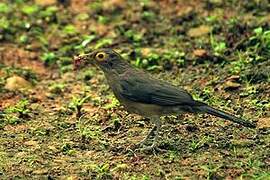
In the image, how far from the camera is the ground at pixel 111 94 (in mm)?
7090

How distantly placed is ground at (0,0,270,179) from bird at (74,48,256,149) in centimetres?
33

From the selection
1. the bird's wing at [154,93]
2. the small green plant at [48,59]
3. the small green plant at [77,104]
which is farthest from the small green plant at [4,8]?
the bird's wing at [154,93]

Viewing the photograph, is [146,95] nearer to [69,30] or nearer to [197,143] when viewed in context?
[197,143]

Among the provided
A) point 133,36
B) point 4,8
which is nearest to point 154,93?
point 133,36

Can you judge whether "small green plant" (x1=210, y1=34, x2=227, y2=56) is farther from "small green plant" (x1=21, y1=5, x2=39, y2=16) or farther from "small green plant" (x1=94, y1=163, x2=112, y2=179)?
"small green plant" (x1=94, y1=163, x2=112, y2=179)

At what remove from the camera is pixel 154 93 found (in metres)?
7.38

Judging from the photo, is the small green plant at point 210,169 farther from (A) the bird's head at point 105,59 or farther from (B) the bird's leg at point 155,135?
(A) the bird's head at point 105,59

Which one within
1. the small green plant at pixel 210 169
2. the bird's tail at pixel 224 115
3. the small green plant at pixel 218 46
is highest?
the bird's tail at pixel 224 115

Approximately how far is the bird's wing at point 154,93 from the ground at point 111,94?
478 millimetres

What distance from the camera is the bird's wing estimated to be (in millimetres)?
7305

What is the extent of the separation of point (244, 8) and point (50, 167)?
517 cm

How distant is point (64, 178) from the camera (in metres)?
6.83

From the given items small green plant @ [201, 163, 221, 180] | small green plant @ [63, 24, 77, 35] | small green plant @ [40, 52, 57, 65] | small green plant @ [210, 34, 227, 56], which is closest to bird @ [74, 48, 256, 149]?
small green plant @ [201, 163, 221, 180]

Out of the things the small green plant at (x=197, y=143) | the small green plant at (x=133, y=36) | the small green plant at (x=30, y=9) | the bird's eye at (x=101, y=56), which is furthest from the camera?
the small green plant at (x=30, y=9)
